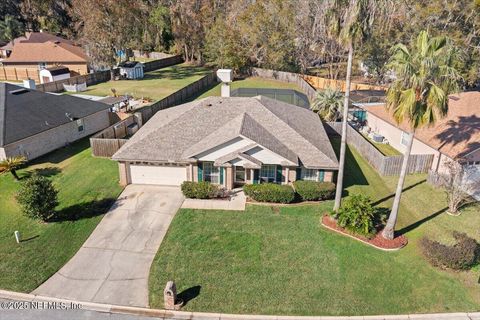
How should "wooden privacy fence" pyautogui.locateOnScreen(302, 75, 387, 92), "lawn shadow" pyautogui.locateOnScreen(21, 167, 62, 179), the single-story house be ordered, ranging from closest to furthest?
1. "lawn shadow" pyautogui.locateOnScreen(21, 167, 62, 179)
2. "wooden privacy fence" pyautogui.locateOnScreen(302, 75, 387, 92)
3. the single-story house

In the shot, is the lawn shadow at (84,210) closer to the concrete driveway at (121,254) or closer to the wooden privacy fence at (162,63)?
the concrete driveway at (121,254)

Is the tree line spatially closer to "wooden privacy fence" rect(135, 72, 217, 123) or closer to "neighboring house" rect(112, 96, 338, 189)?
"wooden privacy fence" rect(135, 72, 217, 123)

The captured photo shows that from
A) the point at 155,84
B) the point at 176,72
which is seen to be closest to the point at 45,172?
the point at 155,84

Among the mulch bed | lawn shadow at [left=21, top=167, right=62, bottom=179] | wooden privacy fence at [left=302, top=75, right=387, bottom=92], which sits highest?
wooden privacy fence at [left=302, top=75, right=387, bottom=92]

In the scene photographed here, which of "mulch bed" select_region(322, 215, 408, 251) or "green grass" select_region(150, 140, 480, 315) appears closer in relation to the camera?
"green grass" select_region(150, 140, 480, 315)

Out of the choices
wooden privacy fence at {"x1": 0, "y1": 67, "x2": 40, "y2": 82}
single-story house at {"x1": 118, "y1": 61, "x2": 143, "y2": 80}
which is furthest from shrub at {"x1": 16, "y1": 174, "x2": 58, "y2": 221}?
single-story house at {"x1": 118, "y1": 61, "x2": 143, "y2": 80}

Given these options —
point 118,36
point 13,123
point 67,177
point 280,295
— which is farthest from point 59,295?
point 118,36

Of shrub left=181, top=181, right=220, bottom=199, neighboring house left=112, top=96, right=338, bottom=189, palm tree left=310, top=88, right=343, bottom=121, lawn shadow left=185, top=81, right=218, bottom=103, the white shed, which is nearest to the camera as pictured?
shrub left=181, top=181, right=220, bottom=199

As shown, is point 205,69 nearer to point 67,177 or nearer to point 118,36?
point 118,36
